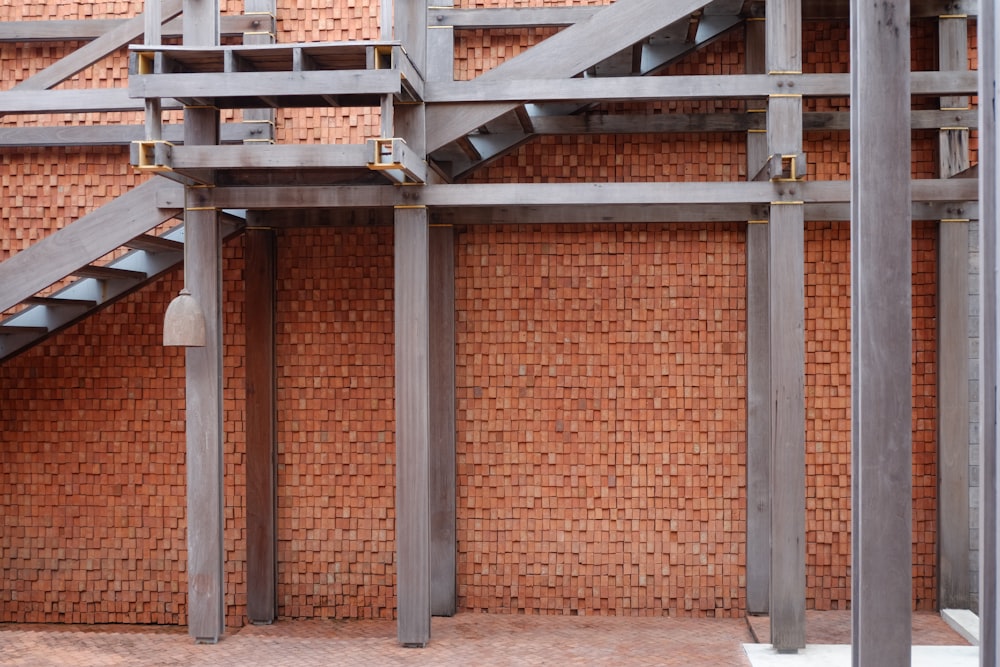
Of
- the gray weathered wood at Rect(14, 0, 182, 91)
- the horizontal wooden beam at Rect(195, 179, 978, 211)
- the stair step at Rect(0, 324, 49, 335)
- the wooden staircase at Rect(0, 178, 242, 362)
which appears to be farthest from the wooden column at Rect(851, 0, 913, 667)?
the stair step at Rect(0, 324, 49, 335)

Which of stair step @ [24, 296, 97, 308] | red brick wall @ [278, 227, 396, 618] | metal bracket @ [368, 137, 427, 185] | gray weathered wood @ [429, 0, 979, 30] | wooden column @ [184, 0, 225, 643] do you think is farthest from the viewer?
red brick wall @ [278, 227, 396, 618]

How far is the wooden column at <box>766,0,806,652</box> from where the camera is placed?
698 cm

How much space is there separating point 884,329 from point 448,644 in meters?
4.41

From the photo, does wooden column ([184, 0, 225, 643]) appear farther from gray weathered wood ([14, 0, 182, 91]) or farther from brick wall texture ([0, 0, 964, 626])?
gray weathered wood ([14, 0, 182, 91])

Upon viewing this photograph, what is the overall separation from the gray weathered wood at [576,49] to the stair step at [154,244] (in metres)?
2.38

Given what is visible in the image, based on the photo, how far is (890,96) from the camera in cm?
474

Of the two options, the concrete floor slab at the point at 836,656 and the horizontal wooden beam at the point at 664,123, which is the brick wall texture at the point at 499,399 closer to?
the horizontal wooden beam at the point at 664,123

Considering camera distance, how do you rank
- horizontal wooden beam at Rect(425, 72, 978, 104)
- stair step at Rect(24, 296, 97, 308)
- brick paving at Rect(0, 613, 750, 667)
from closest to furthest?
horizontal wooden beam at Rect(425, 72, 978, 104), brick paving at Rect(0, 613, 750, 667), stair step at Rect(24, 296, 97, 308)

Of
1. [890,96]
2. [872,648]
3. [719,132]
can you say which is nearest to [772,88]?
[719,132]

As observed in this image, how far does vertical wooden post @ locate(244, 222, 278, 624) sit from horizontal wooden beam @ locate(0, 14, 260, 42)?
1.71m

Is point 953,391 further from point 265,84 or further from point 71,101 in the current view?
point 71,101

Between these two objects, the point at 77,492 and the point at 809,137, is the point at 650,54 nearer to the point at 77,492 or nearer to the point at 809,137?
the point at 809,137

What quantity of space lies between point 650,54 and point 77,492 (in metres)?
6.55

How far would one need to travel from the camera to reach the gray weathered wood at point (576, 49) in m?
7.05
